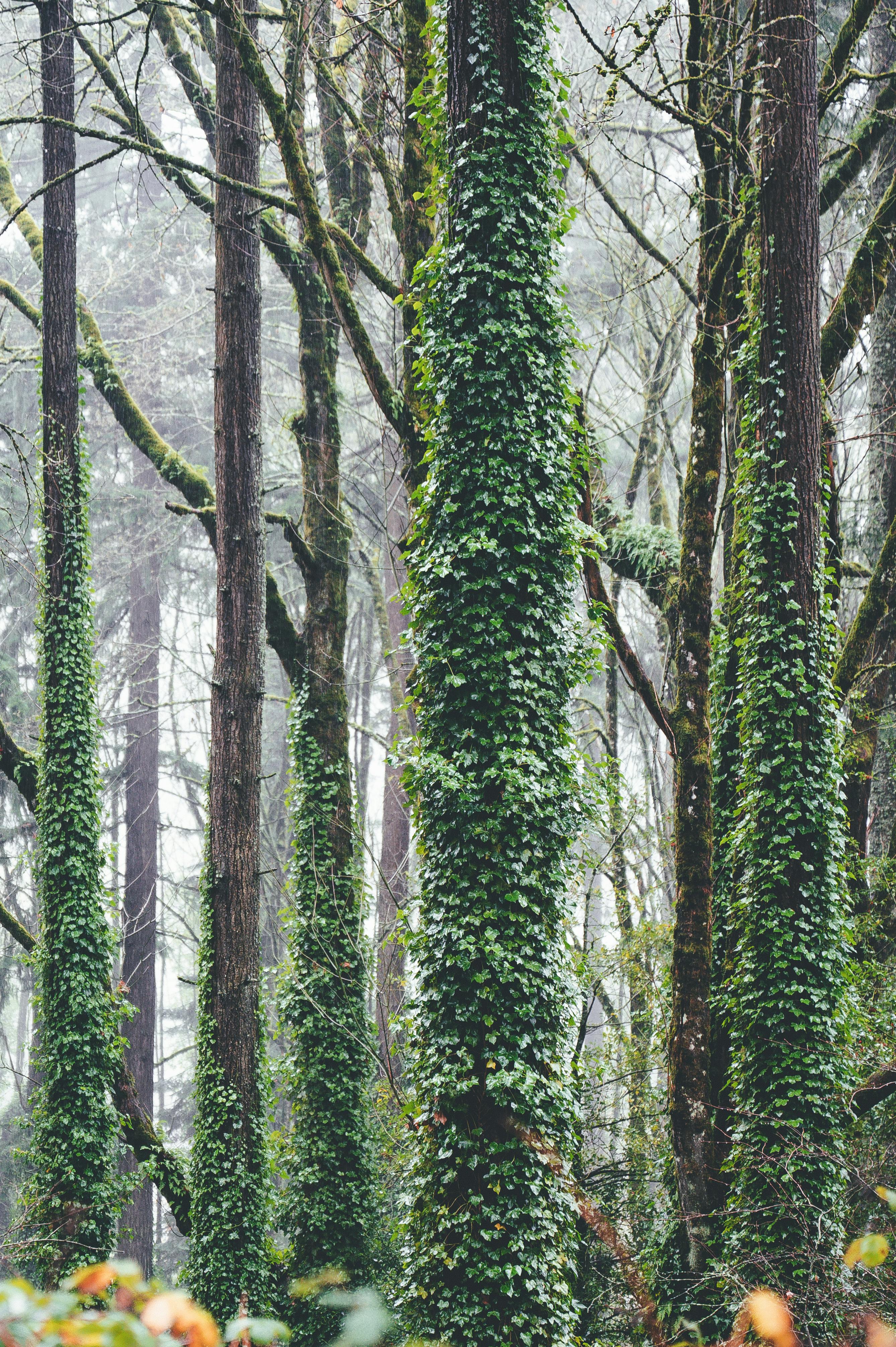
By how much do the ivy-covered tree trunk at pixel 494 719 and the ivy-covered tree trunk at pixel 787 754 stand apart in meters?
1.68

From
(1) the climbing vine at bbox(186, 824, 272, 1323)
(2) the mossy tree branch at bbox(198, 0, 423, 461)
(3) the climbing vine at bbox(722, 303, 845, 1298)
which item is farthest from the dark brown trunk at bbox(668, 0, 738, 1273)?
(1) the climbing vine at bbox(186, 824, 272, 1323)

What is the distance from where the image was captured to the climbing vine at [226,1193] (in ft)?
28.4

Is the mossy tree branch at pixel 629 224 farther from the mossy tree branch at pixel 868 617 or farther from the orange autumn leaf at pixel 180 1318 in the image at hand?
the orange autumn leaf at pixel 180 1318

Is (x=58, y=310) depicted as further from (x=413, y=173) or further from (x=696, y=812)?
(x=696, y=812)

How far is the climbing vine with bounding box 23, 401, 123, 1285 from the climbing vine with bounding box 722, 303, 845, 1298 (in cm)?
547

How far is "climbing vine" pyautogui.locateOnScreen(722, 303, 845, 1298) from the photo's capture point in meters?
6.62

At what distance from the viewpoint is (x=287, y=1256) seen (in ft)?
32.1

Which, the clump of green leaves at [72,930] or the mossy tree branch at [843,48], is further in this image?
the clump of green leaves at [72,930]

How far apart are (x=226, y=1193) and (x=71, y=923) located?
8.91 ft

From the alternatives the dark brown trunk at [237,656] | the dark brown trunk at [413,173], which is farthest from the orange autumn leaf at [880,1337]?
the dark brown trunk at [237,656]

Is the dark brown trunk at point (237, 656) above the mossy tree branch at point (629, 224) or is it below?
below

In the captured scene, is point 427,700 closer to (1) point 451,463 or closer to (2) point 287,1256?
(1) point 451,463

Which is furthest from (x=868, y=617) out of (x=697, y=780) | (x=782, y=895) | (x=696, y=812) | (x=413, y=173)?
(x=413, y=173)

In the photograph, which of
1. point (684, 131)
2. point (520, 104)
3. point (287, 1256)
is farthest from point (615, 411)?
point (287, 1256)
